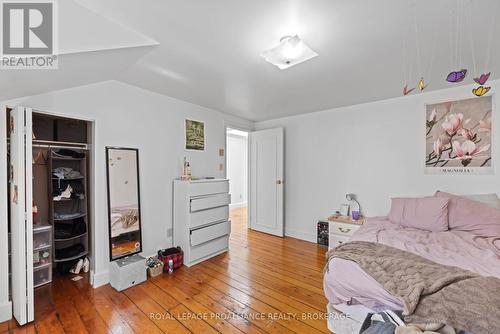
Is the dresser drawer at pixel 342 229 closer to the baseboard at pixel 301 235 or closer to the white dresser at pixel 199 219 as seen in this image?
the baseboard at pixel 301 235

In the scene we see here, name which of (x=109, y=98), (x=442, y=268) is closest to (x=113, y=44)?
(x=109, y=98)

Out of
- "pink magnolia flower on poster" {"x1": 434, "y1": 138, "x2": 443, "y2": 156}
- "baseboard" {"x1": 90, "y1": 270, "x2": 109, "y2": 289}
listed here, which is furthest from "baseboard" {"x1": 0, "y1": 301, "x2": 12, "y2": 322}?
"pink magnolia flower on poster" {"x1": 434, "y1": 138, "x2": 443, "y2": 156}

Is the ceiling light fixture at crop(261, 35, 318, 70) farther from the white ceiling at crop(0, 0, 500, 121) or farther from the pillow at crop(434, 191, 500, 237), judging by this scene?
the pillow at crop(434, 191, 500, 237)

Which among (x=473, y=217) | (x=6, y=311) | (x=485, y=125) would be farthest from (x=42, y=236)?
(x=485, y=125)

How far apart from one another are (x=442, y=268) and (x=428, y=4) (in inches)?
60.7

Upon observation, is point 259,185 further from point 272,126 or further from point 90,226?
point 90,226

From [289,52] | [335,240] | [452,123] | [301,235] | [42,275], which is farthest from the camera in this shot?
[301,235]

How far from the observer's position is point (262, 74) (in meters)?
2.29

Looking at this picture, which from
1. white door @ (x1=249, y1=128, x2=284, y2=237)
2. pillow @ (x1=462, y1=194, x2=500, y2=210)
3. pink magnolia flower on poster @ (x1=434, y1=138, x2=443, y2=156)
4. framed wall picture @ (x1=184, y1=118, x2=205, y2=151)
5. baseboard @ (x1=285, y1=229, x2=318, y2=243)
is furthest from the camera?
white door @ (x1=249, y1=128, x2=284, y2=237)

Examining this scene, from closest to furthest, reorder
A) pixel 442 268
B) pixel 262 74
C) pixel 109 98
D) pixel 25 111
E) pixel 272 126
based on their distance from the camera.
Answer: pixel 442 268 < pixel 25 111 < pixel 262 74 < pixel 109 98 < pixel 272 126

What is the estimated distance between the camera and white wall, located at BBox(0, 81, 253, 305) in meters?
2.21

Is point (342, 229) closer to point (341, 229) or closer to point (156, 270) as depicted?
point (341, 229)

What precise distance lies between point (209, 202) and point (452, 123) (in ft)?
10.5

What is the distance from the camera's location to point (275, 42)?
167cm
